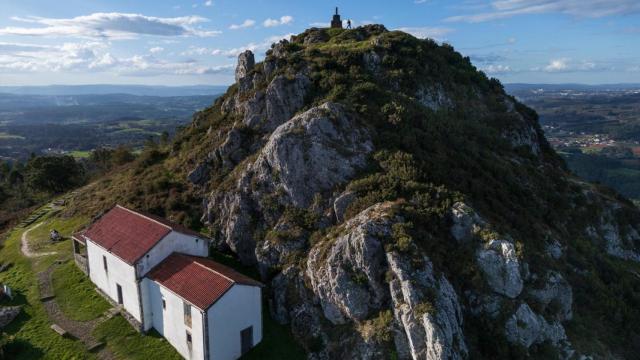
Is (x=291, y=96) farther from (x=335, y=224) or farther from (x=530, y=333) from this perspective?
(x=530, y=333)

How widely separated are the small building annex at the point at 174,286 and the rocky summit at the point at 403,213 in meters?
3.84

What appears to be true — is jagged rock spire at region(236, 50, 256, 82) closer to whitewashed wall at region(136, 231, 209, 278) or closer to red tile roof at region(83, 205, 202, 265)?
red tile roof at region(83, 205, 202, 265)

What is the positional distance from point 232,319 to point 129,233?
37.1ft

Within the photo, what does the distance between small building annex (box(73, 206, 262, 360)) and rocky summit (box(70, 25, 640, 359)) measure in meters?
3.84

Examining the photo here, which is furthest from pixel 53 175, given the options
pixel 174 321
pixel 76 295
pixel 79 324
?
pixel 174 321

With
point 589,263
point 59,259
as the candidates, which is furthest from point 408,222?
point 59,259

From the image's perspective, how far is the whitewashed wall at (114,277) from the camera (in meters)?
30.2

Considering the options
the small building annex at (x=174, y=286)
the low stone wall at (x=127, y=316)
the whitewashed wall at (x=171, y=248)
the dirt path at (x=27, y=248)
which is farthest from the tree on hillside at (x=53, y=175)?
the whitewashed wall at (x=171, y=248)

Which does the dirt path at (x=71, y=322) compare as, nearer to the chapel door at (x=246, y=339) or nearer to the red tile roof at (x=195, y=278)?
the red tile roof at (x=195, y=278)

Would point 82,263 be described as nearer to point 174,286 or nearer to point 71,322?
point 71,322

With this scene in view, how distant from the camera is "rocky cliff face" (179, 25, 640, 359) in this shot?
25.9m

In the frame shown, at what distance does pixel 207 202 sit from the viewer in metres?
40.1

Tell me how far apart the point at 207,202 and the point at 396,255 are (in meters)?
20.3

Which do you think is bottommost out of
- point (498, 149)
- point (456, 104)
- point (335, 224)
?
point (335, 224)
